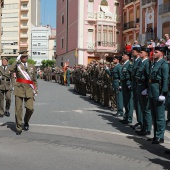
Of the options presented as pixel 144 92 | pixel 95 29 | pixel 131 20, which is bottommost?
pixel 144 92

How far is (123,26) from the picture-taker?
5103 cm

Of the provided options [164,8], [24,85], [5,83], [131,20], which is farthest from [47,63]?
[24,85]

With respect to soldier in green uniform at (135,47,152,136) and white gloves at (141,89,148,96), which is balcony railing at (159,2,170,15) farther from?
white gloves at (141,89,148,96)

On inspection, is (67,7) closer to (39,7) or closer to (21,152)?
(21,152)

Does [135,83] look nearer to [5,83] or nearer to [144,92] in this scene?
[144,92]

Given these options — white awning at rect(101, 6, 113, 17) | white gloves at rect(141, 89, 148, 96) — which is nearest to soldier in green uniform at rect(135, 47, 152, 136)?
white gloves at rect(141, 89, 148, 96)

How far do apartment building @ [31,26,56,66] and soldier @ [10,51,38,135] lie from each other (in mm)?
86772

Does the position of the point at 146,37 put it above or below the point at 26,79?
above

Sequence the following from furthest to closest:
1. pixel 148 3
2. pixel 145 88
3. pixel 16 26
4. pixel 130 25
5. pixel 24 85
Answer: pixel 16 26 → pixel 130 25 → pixel 148 3 → pixel 24 85 → pixel 145 88

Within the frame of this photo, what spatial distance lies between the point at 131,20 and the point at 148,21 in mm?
8008

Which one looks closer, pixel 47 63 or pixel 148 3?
pixel 148 3

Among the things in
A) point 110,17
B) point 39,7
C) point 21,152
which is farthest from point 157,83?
point 39,7

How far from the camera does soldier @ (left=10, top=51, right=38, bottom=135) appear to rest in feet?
30.9

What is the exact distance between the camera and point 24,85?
9.53m
